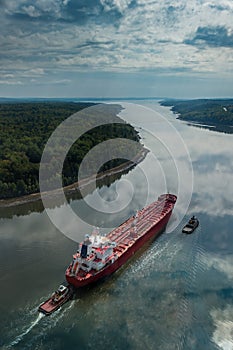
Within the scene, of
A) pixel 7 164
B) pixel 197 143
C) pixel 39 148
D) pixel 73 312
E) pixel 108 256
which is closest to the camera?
pixel 73 312

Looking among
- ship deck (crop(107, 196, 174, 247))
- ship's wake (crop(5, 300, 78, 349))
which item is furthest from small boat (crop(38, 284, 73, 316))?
ship deck (crop(107, 196, 174, 247))

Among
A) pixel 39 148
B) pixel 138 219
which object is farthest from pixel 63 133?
pixel 138 219

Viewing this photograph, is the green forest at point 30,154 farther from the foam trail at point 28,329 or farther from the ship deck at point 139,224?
the foam trail at point 28,329

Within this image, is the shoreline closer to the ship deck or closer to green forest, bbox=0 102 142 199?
green forest, bbox=0 102 142 199

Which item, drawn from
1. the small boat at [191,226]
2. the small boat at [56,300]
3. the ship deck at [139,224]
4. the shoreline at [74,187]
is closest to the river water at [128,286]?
the small boat at [56,300]

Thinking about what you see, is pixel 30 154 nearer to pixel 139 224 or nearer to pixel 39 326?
pixel 139 224

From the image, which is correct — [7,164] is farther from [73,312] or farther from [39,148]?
[73,312]
